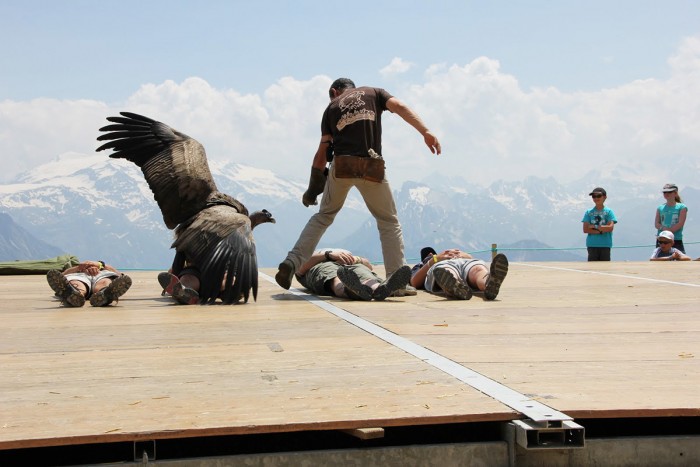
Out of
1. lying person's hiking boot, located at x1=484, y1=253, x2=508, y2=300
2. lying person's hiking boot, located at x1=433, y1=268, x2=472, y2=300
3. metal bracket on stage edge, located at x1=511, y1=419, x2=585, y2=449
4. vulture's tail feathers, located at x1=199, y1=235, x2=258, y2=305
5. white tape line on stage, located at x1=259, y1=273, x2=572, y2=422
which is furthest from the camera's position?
vulture's tail feathers, located at x1=199, y1=235, x2=258, y2=305

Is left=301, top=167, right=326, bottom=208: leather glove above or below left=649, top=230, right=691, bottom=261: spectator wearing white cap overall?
above

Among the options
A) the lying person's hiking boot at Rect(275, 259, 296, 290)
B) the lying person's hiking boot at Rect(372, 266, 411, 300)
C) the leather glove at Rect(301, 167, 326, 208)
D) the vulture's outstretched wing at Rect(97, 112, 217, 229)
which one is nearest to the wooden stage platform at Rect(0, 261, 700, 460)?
the lying person's hiking boot at Rect(372, 266, 411, 300)

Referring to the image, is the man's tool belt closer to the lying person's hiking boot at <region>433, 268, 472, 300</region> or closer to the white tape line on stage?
the lying person's hiking boot at <region>433, 268, 472, 300</region>

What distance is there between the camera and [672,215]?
49.6 ft

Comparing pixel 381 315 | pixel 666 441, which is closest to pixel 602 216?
pixel 381 315

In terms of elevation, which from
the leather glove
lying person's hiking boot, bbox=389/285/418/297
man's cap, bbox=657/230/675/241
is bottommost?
lying person's hiking boot, bbox=389/285/418/297

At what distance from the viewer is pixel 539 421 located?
2920mm

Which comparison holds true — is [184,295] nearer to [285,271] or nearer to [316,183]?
[285,271]

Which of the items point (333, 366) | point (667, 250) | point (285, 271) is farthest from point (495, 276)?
point (667, 250)

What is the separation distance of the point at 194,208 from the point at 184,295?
98cm

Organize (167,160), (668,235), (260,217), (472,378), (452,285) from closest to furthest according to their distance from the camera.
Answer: (472,378), (452,285), (167,160), (260,217), (668,235)

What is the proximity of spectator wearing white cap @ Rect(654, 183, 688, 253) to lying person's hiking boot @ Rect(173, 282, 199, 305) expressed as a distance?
9.60 metres

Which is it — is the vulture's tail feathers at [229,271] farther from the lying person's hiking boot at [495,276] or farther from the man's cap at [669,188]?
the man's cap at [669,188]

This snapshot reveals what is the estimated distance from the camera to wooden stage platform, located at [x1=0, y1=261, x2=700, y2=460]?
10.0 ft
